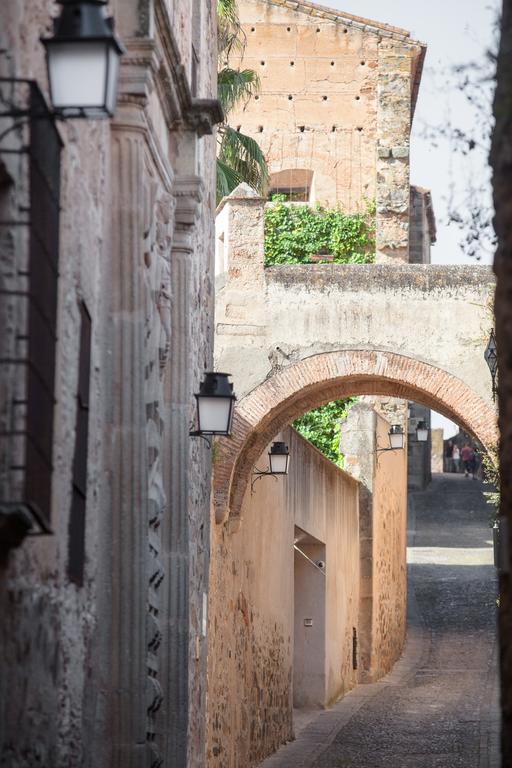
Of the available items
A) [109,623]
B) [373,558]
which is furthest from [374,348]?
[109,623]

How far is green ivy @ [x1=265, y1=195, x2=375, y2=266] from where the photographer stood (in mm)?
27844

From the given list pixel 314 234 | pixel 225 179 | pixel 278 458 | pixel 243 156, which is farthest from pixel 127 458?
pixel 314 234

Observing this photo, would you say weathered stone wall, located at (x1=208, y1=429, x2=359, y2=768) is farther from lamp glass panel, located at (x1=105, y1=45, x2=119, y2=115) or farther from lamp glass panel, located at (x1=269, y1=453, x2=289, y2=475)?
lamp glass panel, located at (x1=105, y1=45, x2=119, y2=115)

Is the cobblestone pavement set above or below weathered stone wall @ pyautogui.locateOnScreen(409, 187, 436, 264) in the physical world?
below

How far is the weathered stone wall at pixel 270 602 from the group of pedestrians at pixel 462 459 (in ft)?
82.4

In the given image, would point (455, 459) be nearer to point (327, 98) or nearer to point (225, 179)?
point (327, 98)

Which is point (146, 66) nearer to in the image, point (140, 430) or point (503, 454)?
point (140, 430)

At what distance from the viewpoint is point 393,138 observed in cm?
3072

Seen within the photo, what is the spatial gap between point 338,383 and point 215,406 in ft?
23.5

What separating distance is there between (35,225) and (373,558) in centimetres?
2117

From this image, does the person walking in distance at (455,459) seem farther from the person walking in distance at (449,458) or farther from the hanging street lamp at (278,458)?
the hanging street lamp at (278,458)

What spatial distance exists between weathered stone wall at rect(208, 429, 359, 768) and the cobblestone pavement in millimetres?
659

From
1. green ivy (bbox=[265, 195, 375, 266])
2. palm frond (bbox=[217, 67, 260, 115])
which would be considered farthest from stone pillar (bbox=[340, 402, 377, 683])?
palm frond (bbox=[217, 67, 260, 115])

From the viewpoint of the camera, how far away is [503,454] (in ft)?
17.0
